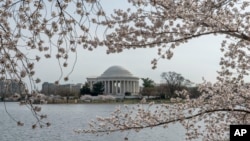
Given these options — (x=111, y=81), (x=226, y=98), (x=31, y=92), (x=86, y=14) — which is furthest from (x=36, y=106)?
(x=111, y=81)

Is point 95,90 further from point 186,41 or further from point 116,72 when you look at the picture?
point 186,41

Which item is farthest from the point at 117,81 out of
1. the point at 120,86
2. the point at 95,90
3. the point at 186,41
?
the point at 186,41

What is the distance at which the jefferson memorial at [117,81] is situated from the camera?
95.0m

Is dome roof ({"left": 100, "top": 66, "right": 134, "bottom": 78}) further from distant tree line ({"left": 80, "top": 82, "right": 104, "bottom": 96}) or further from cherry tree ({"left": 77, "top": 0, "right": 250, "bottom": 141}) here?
cherry tree ({"left": 77, "top": 0, "right": 250, "bottom": 141})

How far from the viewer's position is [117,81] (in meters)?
96.0

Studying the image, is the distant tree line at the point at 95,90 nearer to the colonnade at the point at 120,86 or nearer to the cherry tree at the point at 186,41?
the colonnade at the point at 120,86

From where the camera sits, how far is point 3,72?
9.85 feet

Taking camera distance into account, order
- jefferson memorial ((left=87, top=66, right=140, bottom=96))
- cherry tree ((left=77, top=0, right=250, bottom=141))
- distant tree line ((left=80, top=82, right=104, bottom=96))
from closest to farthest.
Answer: cherry tree ((left=77, top=0, right=250, bottom=141))
distant tree line ((left=80, top=82, right=104, bottom=96))
jefferson memorial ((left=87, top=66, right=140, bottom=96))

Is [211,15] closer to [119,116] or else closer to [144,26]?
[144,26]

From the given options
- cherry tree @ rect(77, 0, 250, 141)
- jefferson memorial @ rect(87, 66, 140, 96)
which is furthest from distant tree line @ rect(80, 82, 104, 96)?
cherry tree @ rect(77, 0, 250, 141)

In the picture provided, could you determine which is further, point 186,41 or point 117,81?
point 117,81

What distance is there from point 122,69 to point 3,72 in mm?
→ 93124

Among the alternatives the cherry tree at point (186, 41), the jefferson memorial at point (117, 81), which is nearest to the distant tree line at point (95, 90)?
the jefferson memorial at point (117, 81)

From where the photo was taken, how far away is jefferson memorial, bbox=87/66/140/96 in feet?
312
